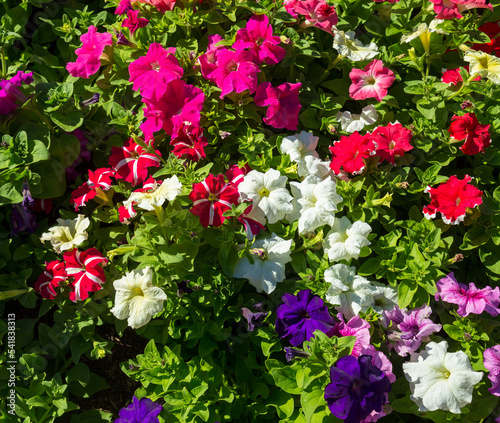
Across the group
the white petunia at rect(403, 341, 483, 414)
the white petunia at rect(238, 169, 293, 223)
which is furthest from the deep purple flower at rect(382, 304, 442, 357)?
the white petunia at rect(238, 169, 293, 223)

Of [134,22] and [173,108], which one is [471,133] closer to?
[173,108]

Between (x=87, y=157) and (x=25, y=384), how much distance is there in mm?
1129

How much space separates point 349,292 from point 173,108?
1.19 meters

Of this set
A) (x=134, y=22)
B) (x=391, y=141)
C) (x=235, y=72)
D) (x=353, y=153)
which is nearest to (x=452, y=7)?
(x=391, y=141)

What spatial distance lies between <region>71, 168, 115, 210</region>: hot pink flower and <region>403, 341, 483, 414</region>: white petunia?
1.51m

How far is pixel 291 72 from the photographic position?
9.14 feet

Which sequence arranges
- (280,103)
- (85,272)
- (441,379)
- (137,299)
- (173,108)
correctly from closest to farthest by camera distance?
(441,379) → (137,299) → (85,272) → (173,108) → (280,103)

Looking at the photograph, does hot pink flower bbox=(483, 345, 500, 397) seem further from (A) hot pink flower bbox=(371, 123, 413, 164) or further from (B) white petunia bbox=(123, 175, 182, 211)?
(B) white petunia bbox=(123, 175, 182, 211)

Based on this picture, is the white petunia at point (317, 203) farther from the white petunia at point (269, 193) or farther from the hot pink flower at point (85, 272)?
the hot pink flower at point (85, 272)

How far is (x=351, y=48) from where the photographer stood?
9.04 ft

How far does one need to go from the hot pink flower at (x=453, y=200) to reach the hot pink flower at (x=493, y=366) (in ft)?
1.88

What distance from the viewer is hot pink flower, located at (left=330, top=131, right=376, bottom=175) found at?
7.80ft

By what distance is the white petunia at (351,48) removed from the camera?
2.71 m

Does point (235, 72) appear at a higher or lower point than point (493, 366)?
higher
